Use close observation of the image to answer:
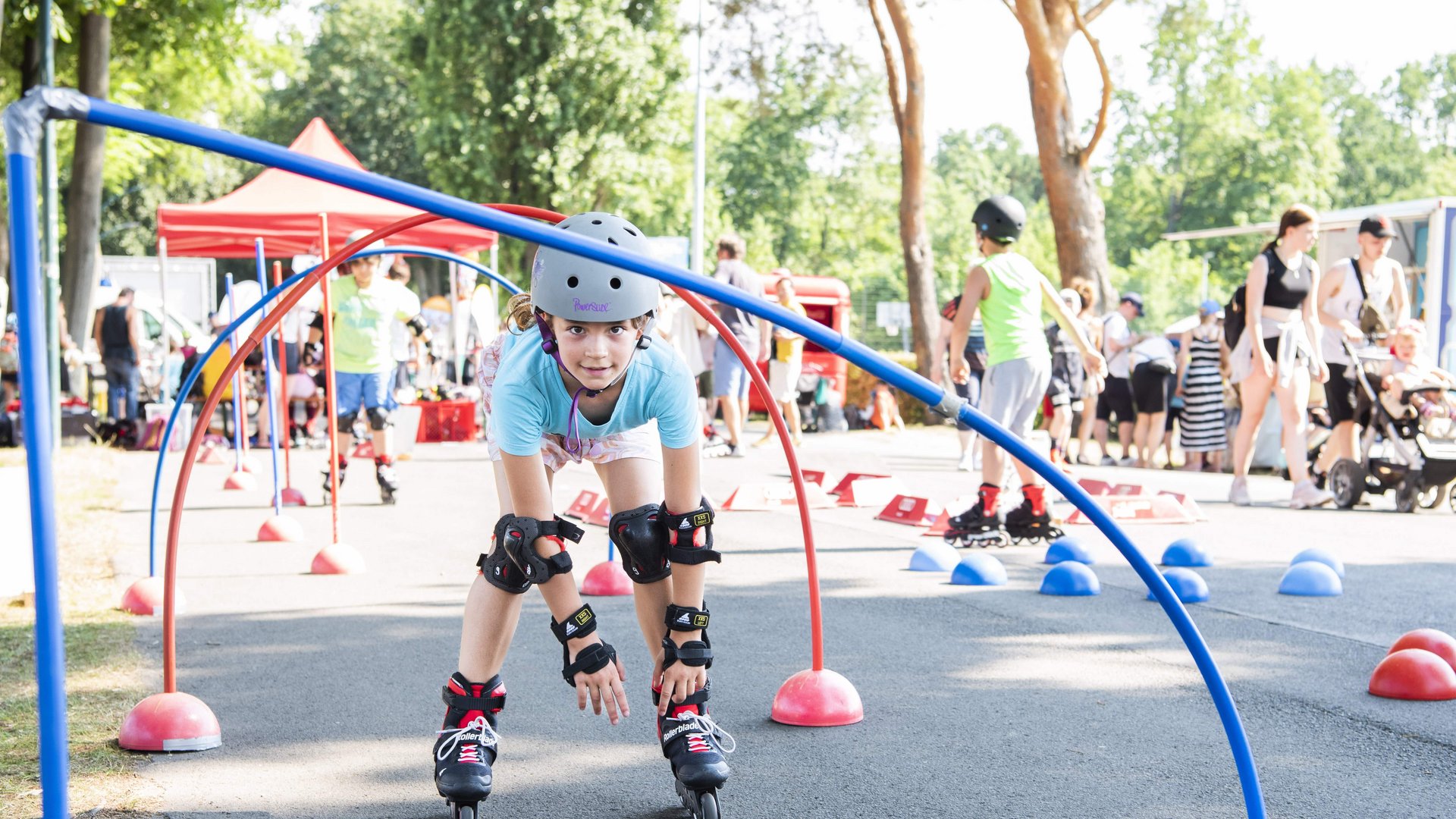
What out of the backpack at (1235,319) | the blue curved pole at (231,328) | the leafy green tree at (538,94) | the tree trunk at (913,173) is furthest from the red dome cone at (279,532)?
the leafy green tree at (538,94)

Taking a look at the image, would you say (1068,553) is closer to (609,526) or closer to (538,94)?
(609,526)

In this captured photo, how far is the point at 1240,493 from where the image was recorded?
35.5ft

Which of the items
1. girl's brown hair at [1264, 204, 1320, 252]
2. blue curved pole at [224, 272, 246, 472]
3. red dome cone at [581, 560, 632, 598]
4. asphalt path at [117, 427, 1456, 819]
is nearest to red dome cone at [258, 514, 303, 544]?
asphalt path at [117, 427, 1456, 819]

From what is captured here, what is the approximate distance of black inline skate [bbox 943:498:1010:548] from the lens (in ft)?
27.8

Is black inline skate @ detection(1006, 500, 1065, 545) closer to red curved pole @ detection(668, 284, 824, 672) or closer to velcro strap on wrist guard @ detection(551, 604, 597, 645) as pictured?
red curved pole @ detection(668, 284, 824, 672)

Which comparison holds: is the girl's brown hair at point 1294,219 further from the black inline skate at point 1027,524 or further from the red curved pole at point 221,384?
the red curved pole at point 221,384

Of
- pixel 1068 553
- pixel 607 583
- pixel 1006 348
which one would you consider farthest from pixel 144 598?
pixel 1006 348

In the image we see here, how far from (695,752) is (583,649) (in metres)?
0.45

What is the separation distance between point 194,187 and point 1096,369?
53.7 meters

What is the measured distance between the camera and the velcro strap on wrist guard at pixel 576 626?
3301 mm

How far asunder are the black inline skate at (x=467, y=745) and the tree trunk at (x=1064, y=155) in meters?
16.3

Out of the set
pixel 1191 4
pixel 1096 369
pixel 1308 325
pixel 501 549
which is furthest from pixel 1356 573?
pixel 1191 4

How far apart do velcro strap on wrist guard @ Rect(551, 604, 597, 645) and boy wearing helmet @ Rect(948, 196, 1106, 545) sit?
5230 mm

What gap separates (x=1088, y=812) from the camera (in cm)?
362
